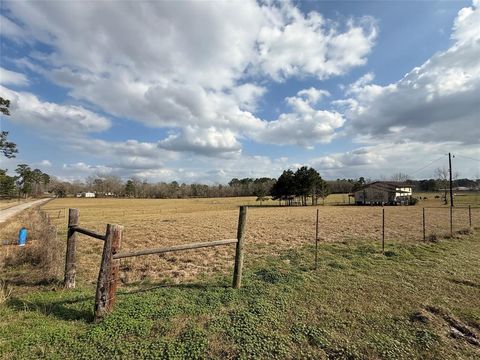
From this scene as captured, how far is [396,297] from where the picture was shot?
5.39m

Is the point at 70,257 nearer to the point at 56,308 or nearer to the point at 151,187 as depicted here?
the point at 56,308

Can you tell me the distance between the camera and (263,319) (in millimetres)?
4336

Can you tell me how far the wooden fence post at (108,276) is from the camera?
422 cm

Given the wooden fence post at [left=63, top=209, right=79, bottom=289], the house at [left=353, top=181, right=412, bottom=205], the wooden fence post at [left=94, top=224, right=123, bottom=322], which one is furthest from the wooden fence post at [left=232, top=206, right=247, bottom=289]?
the house at [left=353, top=181, right=412, bottom=205]

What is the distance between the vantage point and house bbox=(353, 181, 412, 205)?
55.1 metres

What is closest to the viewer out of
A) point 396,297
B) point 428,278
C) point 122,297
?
point 122,297

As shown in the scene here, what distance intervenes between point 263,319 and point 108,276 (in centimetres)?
272

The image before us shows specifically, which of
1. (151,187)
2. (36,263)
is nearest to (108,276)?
(36,263)

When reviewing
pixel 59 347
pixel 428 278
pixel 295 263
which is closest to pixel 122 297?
pixel 59 347

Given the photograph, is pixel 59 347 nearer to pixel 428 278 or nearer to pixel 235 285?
pixel 235 285

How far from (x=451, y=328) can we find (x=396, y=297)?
114cm

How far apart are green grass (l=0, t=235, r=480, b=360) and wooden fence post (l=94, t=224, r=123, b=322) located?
0.21 meters

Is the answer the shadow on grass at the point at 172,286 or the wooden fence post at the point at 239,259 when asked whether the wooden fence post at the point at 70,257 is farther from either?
the wooden fence post at the point at 239,259

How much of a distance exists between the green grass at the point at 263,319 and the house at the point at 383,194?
55185mm
